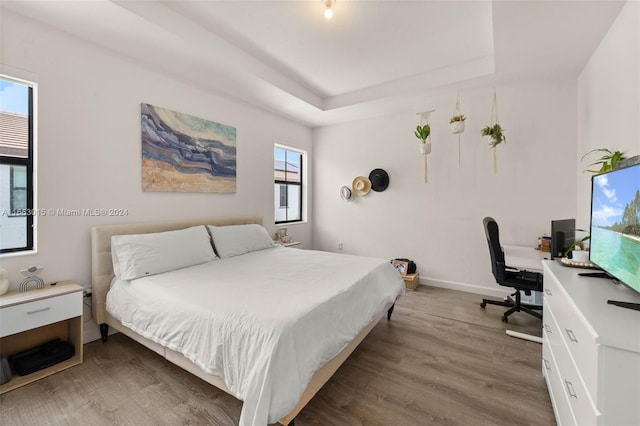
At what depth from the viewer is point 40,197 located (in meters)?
2.15

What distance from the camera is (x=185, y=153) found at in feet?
10.3

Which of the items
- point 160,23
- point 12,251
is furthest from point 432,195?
point 12,251

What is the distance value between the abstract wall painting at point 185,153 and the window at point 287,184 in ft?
3.34

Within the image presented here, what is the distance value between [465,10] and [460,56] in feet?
2.73

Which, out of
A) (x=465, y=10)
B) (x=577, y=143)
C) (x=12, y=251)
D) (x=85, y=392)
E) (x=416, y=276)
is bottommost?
(x=85, y=392)

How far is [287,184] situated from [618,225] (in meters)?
4.15

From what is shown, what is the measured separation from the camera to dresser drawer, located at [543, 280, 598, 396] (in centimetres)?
93

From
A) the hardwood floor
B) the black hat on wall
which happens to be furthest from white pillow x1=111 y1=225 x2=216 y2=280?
the black hat on wall

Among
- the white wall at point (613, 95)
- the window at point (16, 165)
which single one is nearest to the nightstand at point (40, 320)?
the window at point (16, 165)

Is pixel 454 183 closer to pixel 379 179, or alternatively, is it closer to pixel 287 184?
pixel 379 179

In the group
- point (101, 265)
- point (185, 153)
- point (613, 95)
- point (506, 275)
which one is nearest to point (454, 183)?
point (506, 275)

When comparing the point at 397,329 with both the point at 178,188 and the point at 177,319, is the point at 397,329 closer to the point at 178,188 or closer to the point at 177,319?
the point at 177,319

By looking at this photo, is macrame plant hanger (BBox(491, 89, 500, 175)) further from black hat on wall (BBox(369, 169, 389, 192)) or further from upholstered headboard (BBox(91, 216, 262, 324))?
upholstered headboard (BBox(91, 216, 262, 324))

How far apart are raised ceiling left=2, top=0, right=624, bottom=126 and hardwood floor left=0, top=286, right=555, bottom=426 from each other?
2691 mm
